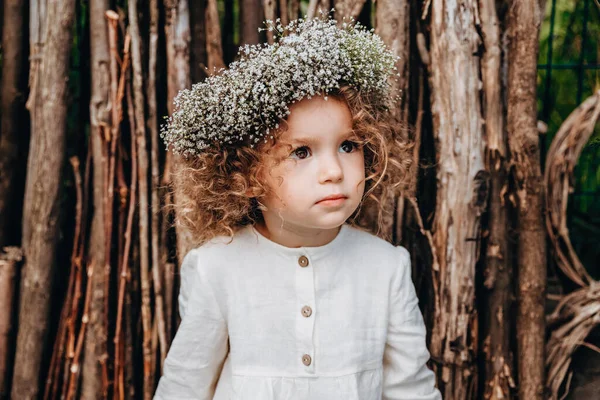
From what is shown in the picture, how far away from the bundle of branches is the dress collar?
87 centimetres

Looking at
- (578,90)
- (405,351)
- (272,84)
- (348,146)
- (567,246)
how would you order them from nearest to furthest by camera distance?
1. (272,84)
2. (348,146)
3. (405,351)
4. (567,246)
5. (578,90)

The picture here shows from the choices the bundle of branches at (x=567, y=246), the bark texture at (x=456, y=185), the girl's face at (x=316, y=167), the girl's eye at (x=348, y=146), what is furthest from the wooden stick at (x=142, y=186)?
the bundle of branches at (x=567, y=246)

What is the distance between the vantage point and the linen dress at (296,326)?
169cm

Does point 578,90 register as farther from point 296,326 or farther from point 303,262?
point 296,326

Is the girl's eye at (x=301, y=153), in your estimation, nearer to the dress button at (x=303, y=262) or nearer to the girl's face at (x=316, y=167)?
the girl's face at (x=316, y=167)

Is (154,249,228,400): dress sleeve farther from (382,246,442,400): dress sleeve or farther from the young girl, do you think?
(382,246,442,400): dress sleeve

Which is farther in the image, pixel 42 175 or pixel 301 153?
pixel 42 175

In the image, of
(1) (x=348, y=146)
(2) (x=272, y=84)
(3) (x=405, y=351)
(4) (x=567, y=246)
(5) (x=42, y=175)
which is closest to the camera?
(2) (x=272, y=84)

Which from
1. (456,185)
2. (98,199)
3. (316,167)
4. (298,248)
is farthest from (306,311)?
(98,199)

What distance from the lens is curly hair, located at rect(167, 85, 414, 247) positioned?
64.2 inches

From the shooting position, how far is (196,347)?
174 cm

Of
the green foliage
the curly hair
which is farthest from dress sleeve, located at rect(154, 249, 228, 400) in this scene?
the green foliage

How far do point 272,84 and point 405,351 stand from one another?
80 cm

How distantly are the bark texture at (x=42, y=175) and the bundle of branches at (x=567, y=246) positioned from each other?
1616 mm
